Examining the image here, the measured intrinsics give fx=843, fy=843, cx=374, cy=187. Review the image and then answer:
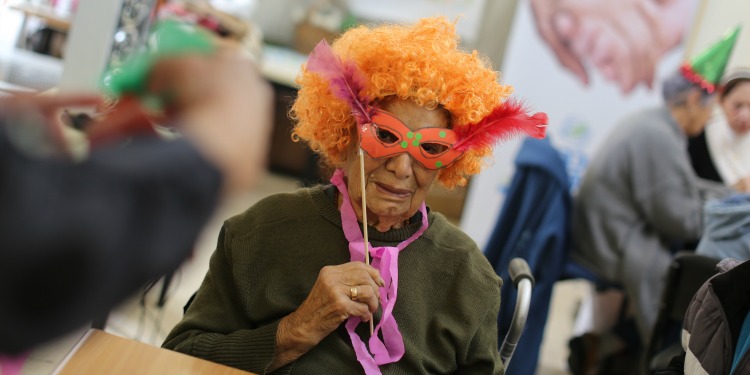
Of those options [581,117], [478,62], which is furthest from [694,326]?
[581,117]

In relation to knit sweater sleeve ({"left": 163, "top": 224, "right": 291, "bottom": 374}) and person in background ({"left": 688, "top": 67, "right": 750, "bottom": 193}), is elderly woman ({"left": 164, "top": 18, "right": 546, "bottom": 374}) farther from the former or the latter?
person in background ({"left": 688, "top": 67, "right": 750, "bottom": 193})

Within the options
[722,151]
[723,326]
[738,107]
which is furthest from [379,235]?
[722,151]

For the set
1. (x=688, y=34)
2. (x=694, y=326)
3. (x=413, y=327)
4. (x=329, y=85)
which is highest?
(x=688, y=34)

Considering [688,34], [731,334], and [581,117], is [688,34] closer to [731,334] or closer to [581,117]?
[581,117]

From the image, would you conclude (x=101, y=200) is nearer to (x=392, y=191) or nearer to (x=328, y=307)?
(x=328, y=307)

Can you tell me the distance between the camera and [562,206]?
3379 millimetres

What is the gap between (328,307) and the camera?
1630mm

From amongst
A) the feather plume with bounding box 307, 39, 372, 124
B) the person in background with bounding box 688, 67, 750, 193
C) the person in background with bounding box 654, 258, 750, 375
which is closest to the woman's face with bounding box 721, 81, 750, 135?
the person in background with bounding box 688, 67, 750, 193

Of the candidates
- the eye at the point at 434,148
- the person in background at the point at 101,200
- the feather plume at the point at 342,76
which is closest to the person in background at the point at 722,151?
the eye at the point at 434,148

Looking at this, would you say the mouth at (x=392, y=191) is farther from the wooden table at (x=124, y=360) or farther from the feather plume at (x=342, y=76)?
the wooden table at (x=124, y=360)

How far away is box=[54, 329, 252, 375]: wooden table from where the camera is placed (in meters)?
1.42

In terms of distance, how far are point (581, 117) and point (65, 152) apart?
4458mm

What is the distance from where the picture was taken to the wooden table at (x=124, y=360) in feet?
4.65

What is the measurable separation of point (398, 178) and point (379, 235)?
14 centimetres
